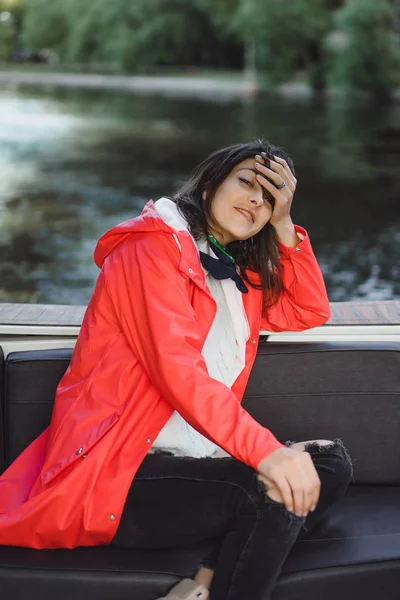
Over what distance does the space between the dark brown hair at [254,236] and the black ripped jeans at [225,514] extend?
0.38 meters

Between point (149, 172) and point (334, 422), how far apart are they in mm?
10941

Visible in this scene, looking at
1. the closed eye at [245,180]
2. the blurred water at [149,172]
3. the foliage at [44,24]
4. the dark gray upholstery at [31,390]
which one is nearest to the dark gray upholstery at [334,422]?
the dark gray upholstery at [31,390]

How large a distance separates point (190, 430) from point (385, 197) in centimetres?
950

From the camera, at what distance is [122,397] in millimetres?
1352

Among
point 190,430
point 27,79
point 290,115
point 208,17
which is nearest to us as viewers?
point 190,430

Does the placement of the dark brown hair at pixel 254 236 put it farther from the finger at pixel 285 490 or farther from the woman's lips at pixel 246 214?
the finger at pixel 285 490

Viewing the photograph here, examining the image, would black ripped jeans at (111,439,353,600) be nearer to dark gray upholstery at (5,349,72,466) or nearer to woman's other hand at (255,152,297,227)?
dark gray upholstery at (5,349,72,466)

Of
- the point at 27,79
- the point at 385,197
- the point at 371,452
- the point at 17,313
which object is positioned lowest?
the point at 27,79

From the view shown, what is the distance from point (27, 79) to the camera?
2305cm

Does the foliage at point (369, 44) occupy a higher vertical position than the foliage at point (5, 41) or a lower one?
higher

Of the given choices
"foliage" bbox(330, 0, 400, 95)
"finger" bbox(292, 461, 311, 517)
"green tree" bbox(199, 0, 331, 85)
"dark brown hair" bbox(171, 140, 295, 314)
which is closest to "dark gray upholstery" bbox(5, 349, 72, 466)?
"dark brown hair" bbox(171, 140, 295, 314)

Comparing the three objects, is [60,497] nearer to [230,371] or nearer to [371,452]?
[230,371]

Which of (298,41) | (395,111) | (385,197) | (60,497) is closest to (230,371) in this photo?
(60,497)

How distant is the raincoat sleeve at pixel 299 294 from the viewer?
163 centimetres
